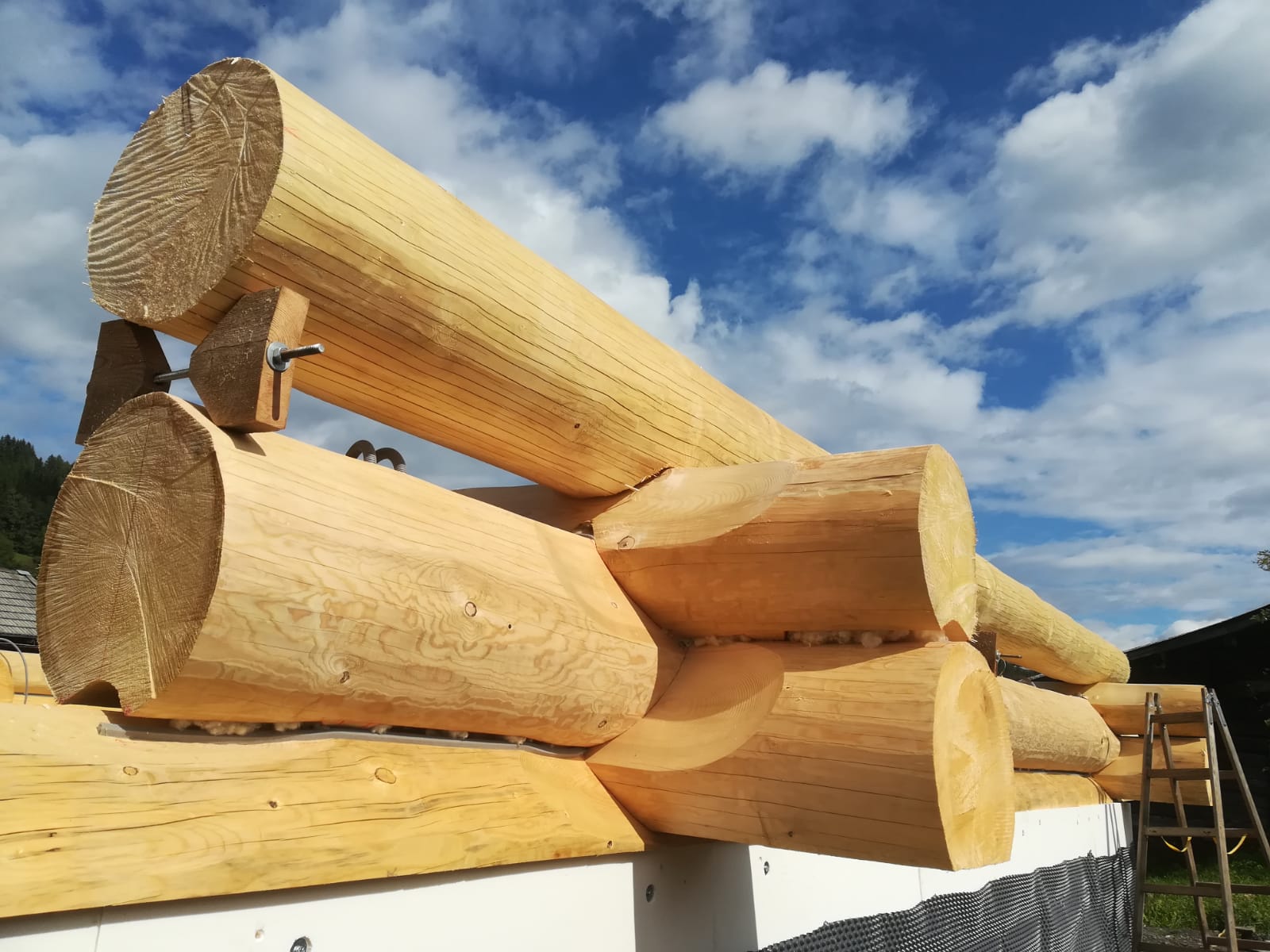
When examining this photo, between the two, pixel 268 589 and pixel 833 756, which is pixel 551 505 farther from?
pixel 268 589

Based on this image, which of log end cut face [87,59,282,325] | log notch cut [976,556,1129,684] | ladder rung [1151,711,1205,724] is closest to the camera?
log end cut face [87,59,282,325]

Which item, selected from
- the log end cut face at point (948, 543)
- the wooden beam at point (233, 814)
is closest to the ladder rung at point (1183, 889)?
the log end cut face at point (948, 543)

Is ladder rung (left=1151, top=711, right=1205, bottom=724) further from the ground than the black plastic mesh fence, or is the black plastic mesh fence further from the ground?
ladder rung (left=1151, top=711, right=1205, bottom=724)

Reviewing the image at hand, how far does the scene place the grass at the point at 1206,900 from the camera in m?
8.02

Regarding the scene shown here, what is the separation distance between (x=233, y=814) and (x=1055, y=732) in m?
5.29

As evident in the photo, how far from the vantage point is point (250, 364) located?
1503 mm

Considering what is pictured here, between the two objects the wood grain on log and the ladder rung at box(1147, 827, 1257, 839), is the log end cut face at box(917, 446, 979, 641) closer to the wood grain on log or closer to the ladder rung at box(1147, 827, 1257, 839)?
the wood grain on log

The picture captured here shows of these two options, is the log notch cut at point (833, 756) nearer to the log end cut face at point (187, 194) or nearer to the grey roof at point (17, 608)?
the log end cut face at point (187, 194)

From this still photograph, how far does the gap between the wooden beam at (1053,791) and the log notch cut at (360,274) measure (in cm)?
346

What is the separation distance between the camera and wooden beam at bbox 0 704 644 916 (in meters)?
1.17

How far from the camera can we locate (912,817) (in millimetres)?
1913

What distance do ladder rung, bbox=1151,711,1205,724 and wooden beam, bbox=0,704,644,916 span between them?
6.19m

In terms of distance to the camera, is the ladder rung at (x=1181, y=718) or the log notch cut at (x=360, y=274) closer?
the log notch cut at (x=360, y=274)

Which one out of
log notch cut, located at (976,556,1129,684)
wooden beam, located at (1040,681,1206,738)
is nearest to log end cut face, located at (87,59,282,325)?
log notch cut, located at (976,556,1129,684)
